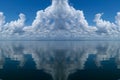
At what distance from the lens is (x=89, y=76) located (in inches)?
1259

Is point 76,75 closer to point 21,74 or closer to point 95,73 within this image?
point 95,73

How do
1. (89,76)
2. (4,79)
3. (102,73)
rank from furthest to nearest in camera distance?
(102,73) → (89,76) → (4,79)

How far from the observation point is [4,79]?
1179 inches

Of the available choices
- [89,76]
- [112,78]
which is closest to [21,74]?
[89,76]

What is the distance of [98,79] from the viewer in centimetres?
3011

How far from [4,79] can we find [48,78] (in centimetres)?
406

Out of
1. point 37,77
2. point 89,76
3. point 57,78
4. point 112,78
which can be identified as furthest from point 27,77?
point 112,78

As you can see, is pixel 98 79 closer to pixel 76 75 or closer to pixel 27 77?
pixel 76 75

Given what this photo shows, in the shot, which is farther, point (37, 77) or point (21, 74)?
point (21, 74)

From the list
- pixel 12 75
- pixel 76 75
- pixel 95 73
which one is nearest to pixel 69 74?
pixel 76 75

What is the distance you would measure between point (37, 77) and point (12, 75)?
2923 millimetres

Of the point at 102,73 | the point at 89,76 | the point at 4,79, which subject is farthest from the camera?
the point at 102,73

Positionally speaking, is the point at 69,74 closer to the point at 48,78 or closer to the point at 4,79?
the point at 48,78

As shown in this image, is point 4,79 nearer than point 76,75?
Yes
